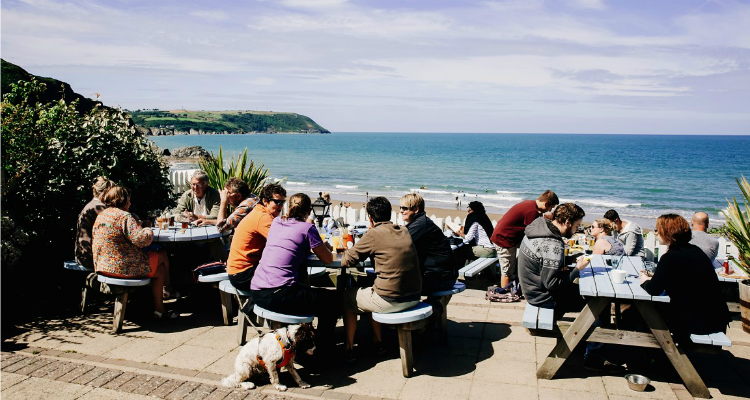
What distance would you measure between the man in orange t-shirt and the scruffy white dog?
35.4 inches

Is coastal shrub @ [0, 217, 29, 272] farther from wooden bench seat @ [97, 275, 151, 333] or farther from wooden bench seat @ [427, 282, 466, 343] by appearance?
wooden bench seat @ [427, 282, 466, 343]

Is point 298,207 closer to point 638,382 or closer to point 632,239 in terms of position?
point 638,382

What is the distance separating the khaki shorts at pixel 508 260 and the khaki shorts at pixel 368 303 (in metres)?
2.70


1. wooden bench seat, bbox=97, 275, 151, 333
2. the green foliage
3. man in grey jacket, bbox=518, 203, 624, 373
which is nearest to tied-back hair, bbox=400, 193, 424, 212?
man in grey jacket, bbox=518, 203, 624, 373

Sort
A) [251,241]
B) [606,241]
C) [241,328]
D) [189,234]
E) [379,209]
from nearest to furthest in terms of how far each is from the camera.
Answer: [379,209]
[251,241]
[241,328]
[189,234]
[606,241]

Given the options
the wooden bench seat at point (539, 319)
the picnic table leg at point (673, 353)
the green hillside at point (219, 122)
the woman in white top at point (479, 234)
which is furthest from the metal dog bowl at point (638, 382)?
the green hillside at point (219, 122)

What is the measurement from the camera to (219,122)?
145375 mm

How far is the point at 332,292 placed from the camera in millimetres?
4594

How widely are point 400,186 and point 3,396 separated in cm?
3001

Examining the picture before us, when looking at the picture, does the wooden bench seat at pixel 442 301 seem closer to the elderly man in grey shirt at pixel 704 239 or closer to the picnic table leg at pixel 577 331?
the picnic table leg at pixel 577 331

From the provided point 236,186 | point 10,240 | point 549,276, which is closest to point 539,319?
point 549,276

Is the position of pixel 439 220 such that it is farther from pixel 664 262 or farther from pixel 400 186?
pixel 400 186

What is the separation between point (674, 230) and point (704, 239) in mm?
2669

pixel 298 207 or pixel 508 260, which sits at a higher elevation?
pixel 298 207
